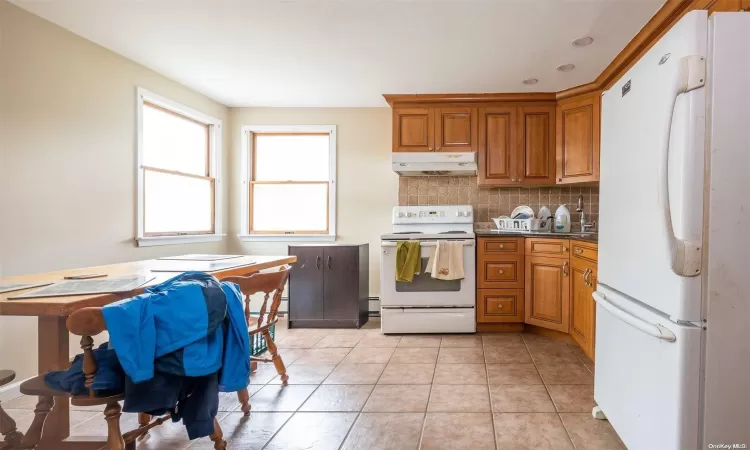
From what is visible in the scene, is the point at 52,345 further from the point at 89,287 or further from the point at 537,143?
the point at 537,143

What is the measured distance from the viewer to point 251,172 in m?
4.73

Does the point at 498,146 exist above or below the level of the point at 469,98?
below

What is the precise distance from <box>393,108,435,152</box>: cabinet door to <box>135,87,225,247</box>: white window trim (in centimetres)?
187

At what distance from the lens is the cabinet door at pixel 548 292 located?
346cm

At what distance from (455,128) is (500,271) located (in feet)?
4.67

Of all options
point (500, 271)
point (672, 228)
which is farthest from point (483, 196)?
point (672, 228)

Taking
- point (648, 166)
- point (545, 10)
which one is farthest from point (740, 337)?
point (545, 10)

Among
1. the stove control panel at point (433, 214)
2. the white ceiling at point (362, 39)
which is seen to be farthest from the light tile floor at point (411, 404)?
the white ceiling at point (362, 39)

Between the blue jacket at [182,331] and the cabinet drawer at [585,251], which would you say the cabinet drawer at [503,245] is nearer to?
the cabinet drawer at [585,251]

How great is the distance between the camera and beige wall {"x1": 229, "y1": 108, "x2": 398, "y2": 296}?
4594mm

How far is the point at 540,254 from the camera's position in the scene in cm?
368

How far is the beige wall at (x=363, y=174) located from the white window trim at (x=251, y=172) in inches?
2.2

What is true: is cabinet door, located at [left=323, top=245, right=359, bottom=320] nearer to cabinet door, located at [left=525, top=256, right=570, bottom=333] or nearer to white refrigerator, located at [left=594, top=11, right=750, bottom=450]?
cabinet door, located at [left=525, top=256, right=570, bottom=333]

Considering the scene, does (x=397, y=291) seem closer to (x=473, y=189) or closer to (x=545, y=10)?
(x=473, y=189)
